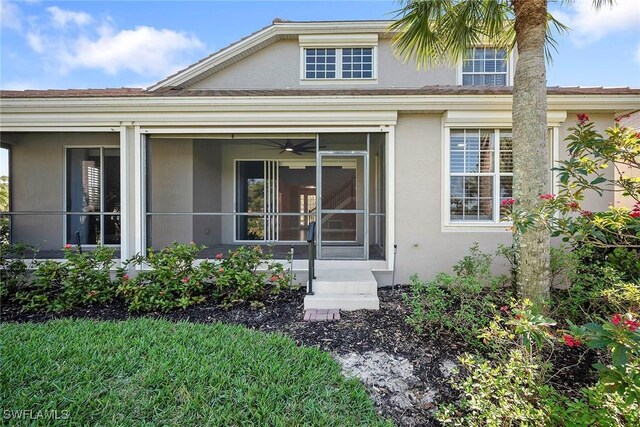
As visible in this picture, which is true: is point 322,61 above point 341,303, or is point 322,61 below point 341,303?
above

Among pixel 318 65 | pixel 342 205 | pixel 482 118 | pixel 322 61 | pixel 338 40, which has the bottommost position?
pixel 342 205

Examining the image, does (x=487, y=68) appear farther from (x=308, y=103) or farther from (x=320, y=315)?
(x=320, y=315)

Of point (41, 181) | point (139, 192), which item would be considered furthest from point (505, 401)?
point (41, 181)

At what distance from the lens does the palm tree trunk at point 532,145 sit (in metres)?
3.78

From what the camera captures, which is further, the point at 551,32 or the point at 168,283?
the point at 551,32

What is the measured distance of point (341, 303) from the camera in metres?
4.76

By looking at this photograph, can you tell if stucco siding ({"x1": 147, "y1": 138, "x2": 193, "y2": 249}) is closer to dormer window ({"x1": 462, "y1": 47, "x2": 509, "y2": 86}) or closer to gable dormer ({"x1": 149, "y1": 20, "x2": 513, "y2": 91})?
gable dormer ({"x1": 149, "y1": 20, "x2": 513, "y2": 91})

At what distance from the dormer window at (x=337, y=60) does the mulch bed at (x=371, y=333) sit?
7.08 m

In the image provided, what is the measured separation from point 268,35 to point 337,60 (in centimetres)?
228

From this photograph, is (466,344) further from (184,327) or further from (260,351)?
(184,327)

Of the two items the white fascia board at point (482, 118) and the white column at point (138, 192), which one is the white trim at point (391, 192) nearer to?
the white fascia board at point (482, 118)

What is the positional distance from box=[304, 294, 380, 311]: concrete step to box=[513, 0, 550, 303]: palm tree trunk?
6.59 ft

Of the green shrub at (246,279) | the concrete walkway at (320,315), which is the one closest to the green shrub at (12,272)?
the green shrub at (246,279)

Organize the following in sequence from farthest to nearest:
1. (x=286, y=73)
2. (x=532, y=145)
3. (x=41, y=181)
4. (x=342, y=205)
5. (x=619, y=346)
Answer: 1. (x=286, y=73)
2. (x=41, y=181)
3. (x=342, y=205)
4. (x=532, y=145)
5. (x=619, y=346)
